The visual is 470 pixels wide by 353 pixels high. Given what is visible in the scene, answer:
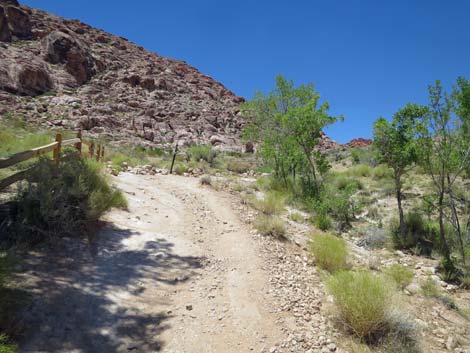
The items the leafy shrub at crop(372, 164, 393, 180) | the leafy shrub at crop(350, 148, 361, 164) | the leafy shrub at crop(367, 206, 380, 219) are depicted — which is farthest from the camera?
the leafy shrub at crop(350, 148, 361, 164)

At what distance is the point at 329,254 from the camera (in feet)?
17.7

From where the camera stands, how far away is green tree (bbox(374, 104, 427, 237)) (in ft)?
24.5

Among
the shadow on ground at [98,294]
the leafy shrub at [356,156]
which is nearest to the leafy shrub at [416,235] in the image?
the shadow on ground at [98,294]

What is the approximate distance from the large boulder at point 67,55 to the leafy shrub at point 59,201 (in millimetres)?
39127

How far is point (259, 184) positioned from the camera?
13117 mm

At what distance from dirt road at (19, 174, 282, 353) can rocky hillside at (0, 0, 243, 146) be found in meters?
25.5

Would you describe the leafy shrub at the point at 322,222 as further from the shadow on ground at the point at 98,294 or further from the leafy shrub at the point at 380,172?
the leafy shrub at the point at 380,172

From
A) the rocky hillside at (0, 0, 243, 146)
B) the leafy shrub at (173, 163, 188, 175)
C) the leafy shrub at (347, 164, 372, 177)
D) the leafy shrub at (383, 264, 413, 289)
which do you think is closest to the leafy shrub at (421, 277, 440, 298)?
the leafy shrub at (383, 264, 413, 289)

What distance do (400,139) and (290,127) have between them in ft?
13.6

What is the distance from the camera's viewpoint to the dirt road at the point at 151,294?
304 cm

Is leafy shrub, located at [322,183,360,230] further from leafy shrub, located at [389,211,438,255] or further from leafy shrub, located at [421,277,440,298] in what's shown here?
leafy shrub, located at [421,277,440,298]

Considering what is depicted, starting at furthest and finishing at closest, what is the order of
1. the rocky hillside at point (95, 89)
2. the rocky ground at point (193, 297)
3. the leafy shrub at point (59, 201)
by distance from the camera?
the rocky hillside at point (95, 89) → the leafy shrub at point (59, 201) → the rocky ground at point (193, 297)

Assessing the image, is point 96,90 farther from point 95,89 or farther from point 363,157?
point 363,157

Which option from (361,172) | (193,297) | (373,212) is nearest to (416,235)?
(373,212)
